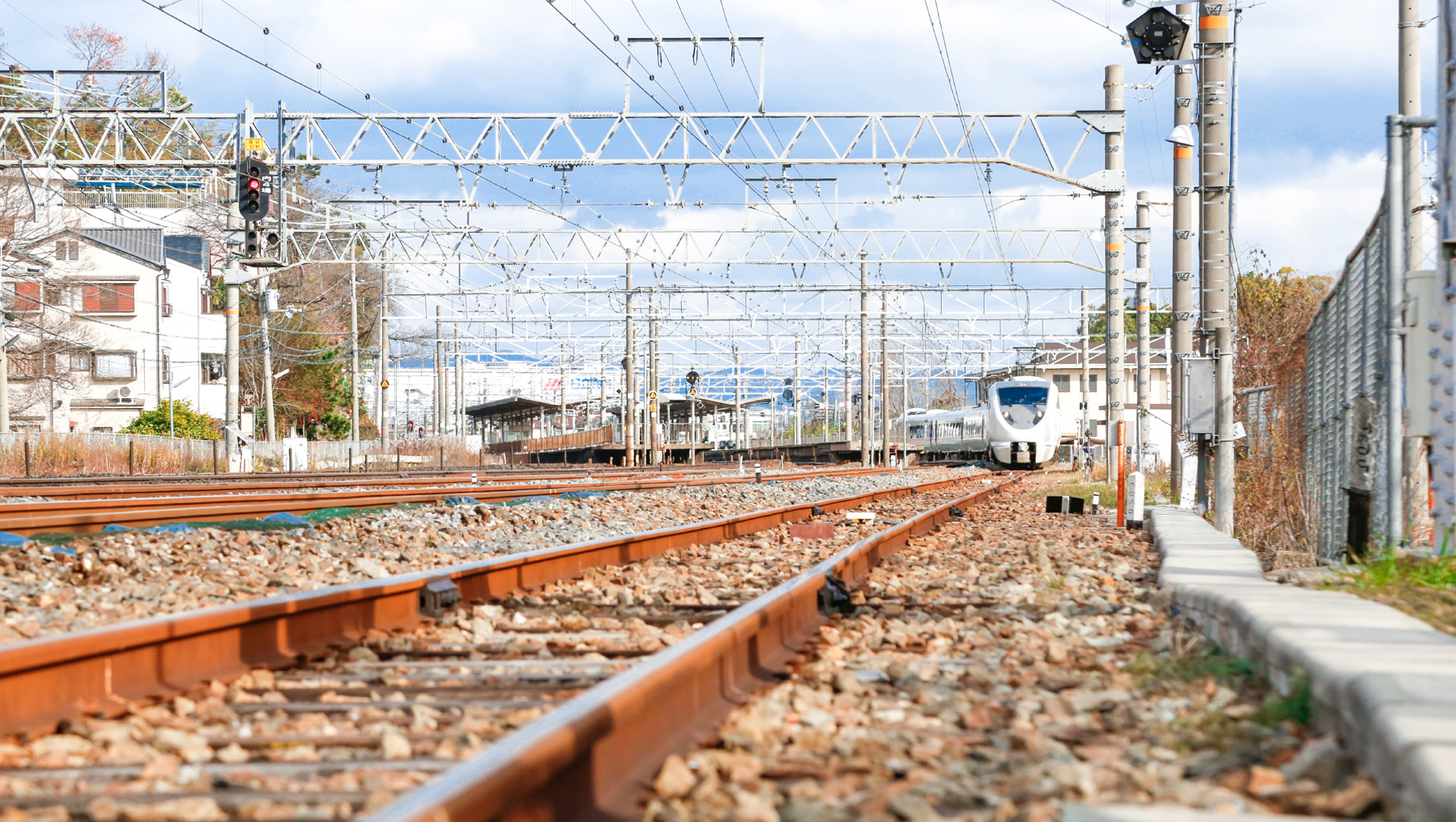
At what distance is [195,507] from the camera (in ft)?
44.1

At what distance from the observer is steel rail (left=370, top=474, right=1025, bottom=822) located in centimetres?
278

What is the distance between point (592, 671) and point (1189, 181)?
1312 centimetres

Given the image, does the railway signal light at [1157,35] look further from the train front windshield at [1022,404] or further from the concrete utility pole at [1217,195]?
the train front windshield at [1022,404]

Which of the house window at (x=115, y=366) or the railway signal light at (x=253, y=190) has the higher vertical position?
the railway signal light at (x=253, y=190)

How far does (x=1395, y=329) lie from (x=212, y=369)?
5437cm

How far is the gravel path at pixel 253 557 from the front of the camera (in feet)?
23.6

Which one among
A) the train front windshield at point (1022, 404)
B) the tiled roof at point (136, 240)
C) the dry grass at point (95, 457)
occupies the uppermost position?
the tiled roof at point (136, 240)

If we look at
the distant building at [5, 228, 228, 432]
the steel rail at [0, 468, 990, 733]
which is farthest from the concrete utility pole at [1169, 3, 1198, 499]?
the distant building at [5, 228, 228, 432]

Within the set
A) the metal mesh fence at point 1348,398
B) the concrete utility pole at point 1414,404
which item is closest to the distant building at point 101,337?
the metal mesh fence at point 1348,398

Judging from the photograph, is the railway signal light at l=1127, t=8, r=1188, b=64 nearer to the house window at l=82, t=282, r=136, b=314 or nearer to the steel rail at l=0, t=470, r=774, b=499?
the steel rail at l=0, t=470, r=774, b=499

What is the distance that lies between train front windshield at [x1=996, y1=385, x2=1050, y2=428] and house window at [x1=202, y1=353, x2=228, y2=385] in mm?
30391

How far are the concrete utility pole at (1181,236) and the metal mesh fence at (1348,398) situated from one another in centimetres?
333

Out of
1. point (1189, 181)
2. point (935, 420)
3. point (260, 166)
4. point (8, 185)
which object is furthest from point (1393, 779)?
point (935, 420)

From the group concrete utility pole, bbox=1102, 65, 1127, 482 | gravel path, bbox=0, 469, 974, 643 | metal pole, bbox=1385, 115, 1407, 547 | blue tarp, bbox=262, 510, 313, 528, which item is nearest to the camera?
gravel path, bbox=0, 469, 974, 643
